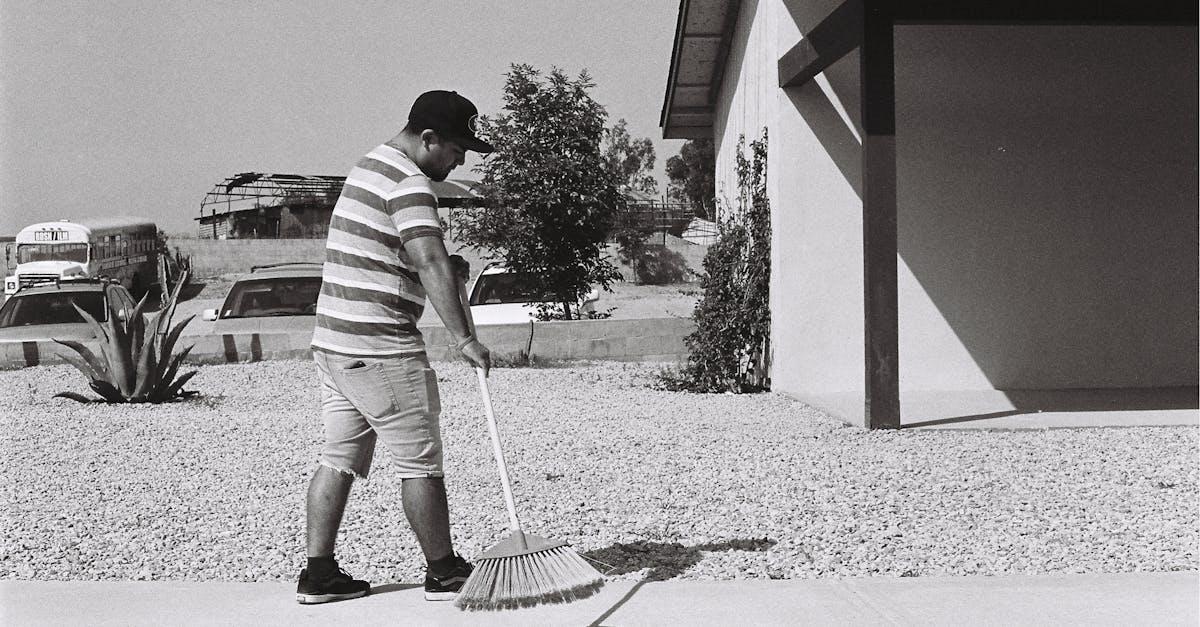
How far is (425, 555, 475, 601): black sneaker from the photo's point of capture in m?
4.38

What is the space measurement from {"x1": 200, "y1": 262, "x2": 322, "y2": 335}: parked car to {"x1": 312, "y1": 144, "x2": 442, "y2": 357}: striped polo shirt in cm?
977

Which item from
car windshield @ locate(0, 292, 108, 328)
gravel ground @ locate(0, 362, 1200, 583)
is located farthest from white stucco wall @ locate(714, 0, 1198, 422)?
car windshield @ locate(0, 292, 108, 328)

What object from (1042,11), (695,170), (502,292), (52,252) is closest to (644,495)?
(1042,11)

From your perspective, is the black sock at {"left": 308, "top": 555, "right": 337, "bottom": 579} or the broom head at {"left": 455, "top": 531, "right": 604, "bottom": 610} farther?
the black sock at {"left": 308, "top": 555, "right": 337, "bottom": 579}

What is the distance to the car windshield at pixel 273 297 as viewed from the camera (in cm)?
1429

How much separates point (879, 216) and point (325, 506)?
17.1 ft

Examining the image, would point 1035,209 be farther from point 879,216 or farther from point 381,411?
point 381,411

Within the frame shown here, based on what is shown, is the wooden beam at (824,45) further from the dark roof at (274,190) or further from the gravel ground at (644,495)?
the dark roof at (274,190)

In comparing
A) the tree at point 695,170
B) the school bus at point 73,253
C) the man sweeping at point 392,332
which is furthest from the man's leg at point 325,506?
the tree at point 695,170

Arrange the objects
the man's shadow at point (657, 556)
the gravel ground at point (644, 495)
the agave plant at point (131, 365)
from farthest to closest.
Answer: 1. the agave plant at point (131, 365)
2. the gravel ground at point (644, 495)
3. the man's shadow at point (657, 556)

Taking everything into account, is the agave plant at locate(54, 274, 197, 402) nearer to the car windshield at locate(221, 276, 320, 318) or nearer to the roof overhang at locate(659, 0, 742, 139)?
the car windshield at locate(221, 276, 320, 318)

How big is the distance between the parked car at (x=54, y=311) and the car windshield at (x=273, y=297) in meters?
1.25

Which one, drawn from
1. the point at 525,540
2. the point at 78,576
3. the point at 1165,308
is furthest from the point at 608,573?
the point at 1165,308

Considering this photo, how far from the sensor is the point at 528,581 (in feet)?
13.0
